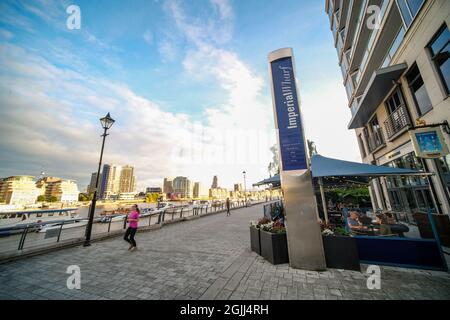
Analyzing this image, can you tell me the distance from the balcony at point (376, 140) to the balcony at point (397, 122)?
4.45 ft

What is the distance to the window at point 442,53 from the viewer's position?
21.4 feet

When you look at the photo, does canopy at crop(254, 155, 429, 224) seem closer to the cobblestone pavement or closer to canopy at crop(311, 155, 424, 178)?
canopy at crop(311, 155, 424, 178)

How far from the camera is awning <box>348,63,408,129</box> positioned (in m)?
9.06

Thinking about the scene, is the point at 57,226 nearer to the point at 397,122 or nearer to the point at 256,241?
the point at 256,241

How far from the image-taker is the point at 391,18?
921cm

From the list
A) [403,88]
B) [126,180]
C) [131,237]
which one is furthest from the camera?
[126,180]

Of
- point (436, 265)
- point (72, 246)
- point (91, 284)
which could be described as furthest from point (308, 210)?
point (72, 246)

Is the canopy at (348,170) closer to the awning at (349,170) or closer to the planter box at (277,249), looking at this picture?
the awning at (349,170)

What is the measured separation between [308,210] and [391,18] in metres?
12.0

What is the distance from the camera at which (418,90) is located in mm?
8594

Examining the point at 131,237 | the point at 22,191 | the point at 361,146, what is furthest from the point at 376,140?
the point at 22,191

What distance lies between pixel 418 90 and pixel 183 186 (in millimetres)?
189968

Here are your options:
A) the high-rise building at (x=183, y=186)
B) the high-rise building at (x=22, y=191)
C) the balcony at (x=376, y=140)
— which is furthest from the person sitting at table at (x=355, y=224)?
the high-rise building at (x=183, y=186)
